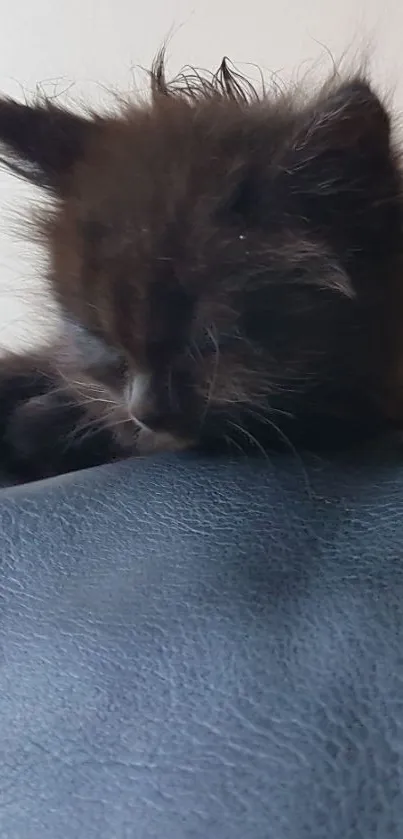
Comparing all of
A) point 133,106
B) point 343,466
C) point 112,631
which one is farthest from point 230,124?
point 112,631

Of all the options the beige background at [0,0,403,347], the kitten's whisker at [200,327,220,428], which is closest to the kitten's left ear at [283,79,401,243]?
the kitten's whisker at [200,327,220,428]

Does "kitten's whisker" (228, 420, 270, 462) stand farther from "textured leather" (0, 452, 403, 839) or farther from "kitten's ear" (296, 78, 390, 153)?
"kitten's ear" (296, 78, 390, 153)

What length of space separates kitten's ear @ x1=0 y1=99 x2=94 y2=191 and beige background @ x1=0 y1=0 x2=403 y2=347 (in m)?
0.35

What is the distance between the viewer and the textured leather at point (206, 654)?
14.6 inches

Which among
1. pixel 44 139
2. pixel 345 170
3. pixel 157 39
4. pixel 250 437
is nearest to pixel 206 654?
pixel 250 437

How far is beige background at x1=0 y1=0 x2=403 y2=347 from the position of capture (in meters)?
1.16

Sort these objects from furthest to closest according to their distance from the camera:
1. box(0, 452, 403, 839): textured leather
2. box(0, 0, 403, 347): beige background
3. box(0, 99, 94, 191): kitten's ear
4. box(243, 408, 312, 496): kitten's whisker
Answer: box(0, 0, 403, 347): beige background < box(0, 99, 94, 191): kitten's ear < box(243, 408, 312, 496): kitten's whisker < box(0, 452, 403, 839): textured leather

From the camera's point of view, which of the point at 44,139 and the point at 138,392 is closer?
the point at 138,392

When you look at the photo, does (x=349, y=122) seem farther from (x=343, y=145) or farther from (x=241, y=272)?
(x=241, y=272)

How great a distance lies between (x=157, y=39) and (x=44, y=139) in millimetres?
501

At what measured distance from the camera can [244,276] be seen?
2.10 ft

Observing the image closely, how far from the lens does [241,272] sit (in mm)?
641

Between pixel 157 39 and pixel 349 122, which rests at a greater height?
pixel 157 39

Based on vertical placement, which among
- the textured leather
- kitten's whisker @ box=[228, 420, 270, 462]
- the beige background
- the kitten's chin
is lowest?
the textured leather
